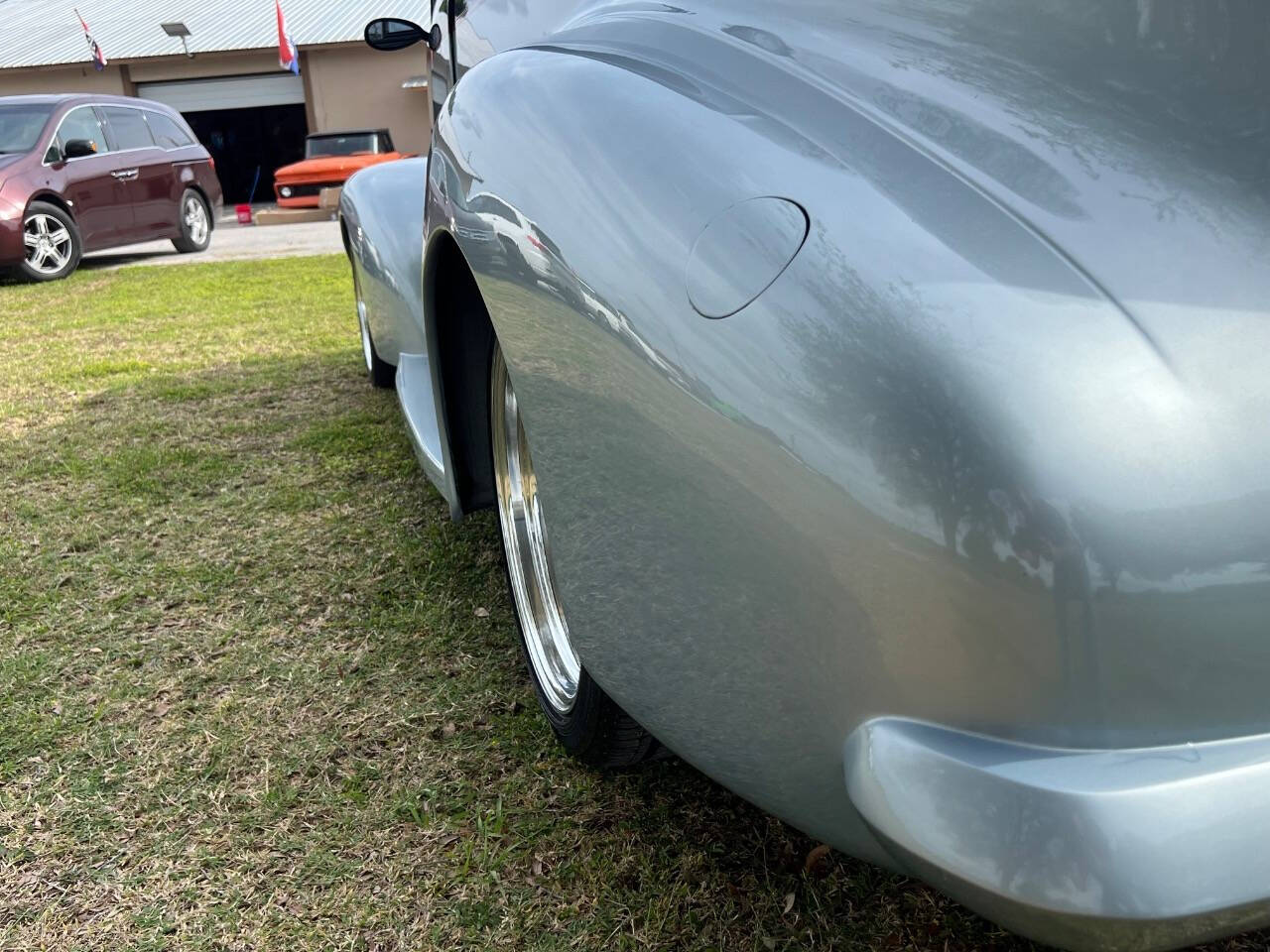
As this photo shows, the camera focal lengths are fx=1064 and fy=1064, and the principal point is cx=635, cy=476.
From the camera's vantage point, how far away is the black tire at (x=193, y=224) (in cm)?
1154

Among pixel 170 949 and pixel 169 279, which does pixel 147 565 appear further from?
pixel 169 279

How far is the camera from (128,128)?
35.8ft

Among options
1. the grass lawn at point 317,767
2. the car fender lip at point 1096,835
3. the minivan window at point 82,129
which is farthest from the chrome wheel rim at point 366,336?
the minivan window at point 82,129

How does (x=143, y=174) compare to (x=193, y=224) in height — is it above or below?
above

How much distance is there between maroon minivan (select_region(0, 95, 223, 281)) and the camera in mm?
9359

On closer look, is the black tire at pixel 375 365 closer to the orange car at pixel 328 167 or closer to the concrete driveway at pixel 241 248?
the concrete driveway at pixel 241 248

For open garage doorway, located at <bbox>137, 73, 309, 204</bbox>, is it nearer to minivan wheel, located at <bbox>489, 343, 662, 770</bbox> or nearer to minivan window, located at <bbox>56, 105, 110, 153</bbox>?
minivan window, located at <bbox>56, 105, 110, 153</bbox>

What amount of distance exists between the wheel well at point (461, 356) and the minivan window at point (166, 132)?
10557mm

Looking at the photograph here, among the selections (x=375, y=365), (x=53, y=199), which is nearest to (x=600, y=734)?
(x=375, y=365)

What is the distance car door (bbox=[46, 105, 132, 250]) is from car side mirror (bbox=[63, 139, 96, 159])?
0.02 m

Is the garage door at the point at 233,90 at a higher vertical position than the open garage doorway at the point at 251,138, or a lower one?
higher

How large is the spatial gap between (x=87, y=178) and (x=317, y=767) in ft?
31.8

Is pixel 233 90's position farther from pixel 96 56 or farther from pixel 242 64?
pixel 96 56

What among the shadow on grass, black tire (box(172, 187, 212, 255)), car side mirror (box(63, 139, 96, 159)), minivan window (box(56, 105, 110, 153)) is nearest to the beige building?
black tire (box(172, 187, 212, 255))
